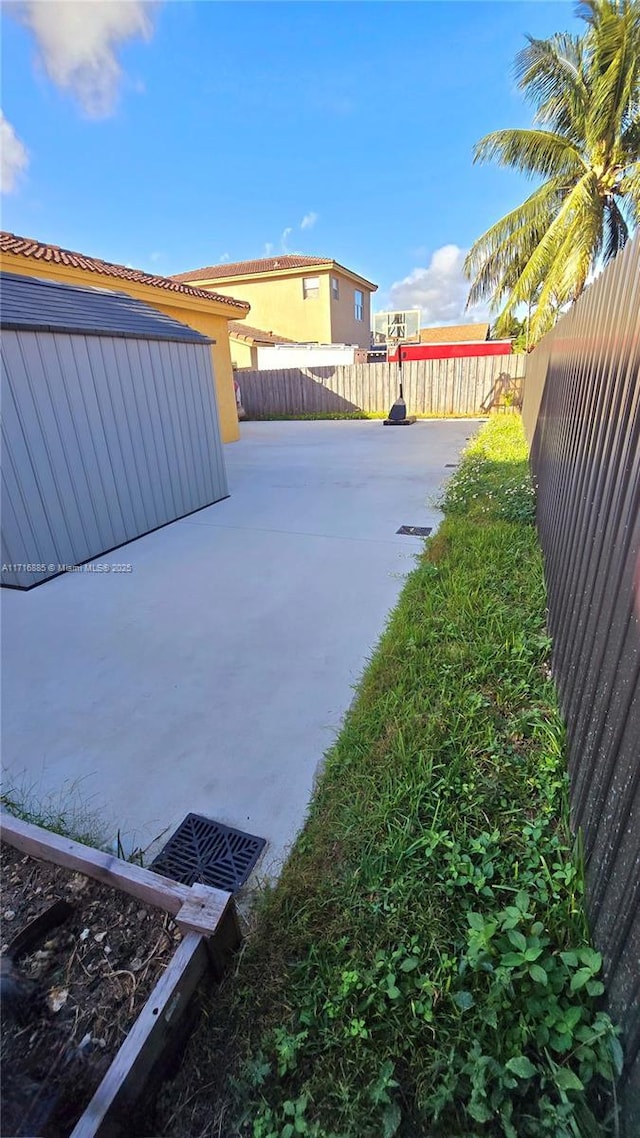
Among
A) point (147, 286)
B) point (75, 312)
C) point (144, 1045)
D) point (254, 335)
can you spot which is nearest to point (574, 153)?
point (147, 286)

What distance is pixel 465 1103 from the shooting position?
3.14ft

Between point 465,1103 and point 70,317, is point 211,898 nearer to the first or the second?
point 465,1103

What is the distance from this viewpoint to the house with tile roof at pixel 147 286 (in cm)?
606

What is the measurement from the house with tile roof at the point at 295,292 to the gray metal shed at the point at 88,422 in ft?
51.9

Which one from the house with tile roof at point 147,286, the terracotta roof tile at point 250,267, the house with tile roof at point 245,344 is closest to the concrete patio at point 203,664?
the house with tile roof at point 147,286

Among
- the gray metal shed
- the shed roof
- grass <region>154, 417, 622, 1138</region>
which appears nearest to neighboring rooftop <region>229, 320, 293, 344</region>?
the shed roof

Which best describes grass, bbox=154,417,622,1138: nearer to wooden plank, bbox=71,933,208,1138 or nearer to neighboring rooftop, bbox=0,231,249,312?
wooden plank, bbox=71,933,208,1138

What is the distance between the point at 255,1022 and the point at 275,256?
85.8ft

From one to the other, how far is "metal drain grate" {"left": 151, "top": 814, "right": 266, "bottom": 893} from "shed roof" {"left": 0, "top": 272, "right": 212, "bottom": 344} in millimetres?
3463

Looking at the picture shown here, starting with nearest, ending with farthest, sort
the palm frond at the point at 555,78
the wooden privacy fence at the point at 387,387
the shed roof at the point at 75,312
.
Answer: the shed roof at the point at 75,312
the palm frond at the point at 555,78
the wooden privacy fence at the point at 387,387

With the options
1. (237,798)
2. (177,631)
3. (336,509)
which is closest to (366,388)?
(336,509)

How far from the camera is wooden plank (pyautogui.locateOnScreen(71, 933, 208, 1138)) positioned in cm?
85

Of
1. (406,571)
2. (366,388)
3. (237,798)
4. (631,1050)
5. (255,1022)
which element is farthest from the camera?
(366,388)

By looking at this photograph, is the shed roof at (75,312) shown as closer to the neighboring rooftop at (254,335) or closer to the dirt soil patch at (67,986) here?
the dirt soil patch at (67,986)
